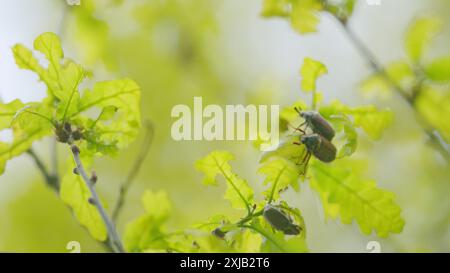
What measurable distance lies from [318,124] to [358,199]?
21 centimetres

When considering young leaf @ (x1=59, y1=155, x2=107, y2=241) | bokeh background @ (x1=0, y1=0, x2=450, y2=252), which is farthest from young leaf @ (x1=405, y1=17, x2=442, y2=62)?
young leaf @ (x1=59, y1=155, x2=107, y2=241)

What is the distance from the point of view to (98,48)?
2377 millimetres

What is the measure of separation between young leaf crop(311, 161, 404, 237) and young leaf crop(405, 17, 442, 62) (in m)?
0.80

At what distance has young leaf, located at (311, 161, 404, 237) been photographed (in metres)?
1.30

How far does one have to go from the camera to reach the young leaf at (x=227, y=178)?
4.18 ft

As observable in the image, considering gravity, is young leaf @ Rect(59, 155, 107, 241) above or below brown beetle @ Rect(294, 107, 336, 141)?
below

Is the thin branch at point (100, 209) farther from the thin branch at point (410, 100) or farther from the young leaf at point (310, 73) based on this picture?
the thin branch at point (410, 100)

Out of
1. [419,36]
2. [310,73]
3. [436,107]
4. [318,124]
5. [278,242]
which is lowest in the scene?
[278,242]

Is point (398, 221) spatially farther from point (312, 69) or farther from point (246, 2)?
point (246, 2)

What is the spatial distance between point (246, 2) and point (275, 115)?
2.85m

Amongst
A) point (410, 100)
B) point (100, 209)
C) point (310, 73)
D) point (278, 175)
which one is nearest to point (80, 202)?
point (100, 209)

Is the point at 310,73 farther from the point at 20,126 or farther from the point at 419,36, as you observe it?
the point at 419,36

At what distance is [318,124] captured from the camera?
1.25 m

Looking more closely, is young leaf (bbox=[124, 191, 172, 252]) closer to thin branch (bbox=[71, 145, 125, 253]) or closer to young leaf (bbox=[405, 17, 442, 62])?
thin branch (bbox=[71, 145, 125, 253])
